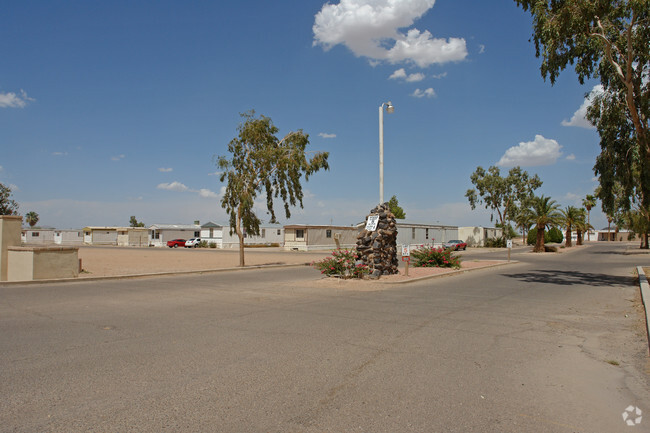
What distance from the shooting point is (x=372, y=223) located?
1727 centimetres

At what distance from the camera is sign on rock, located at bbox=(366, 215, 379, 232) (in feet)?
56.2

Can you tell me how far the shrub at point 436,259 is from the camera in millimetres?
21547

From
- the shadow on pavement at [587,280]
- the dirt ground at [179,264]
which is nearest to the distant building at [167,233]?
the dirt ground at [179,264]

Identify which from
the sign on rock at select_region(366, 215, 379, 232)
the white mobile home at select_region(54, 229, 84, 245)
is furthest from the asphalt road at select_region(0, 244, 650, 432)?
the white mobile home at select_region(54, 229, 84, 245)

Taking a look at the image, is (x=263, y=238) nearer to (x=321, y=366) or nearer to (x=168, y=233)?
(x=168, y=233)

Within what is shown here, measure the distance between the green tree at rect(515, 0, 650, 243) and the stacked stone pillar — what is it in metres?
8.34

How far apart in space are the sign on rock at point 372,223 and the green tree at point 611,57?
8.59 meters

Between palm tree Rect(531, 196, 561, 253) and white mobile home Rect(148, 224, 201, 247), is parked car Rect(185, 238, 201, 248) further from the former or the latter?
palm tree Rect(531, 196, 561, 253)

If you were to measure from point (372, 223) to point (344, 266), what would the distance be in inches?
79.6

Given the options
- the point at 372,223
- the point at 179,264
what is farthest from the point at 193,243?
the point at 372,223

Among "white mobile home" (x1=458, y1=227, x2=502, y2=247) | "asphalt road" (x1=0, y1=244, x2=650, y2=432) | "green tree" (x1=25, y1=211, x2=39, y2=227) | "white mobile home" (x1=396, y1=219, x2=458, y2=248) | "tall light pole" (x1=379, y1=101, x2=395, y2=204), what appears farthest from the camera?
"green tree" (x1=25, y1=211, x2=39, y2=227)

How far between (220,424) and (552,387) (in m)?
Result: 3.78

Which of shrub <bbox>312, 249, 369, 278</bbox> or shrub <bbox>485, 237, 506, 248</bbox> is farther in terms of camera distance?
shrub <bbox>485, 237, 506, 248</bbox>

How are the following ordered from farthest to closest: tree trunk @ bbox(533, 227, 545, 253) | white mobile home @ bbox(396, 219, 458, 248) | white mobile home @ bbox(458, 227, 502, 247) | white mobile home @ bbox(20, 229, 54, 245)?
white mobile home @ bbox(20, 229, 54, 245) < white mobile home @ bbox(458, 227, 502, 247) < tree trunk @ bbox(533, 227, 545, 253) < white mobile home @ bbox(396, 219, 458, 248)
